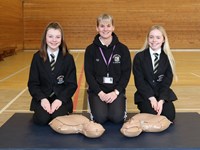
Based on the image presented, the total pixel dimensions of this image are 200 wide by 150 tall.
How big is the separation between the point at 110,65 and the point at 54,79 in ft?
2.23

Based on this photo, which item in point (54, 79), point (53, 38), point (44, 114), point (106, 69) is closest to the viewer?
point (44, 114)

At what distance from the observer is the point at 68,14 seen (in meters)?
15.2

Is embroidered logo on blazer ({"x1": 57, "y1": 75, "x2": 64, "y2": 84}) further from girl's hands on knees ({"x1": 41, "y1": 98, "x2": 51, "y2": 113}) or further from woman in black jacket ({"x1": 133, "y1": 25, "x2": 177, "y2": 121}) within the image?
woman in black jacket ({"x1": 133, "y1": 25, "x2": 177, "y2": 121})

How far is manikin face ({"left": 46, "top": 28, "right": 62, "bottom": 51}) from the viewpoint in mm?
A: 3414

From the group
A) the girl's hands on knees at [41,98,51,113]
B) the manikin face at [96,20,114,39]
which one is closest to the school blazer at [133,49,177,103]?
the manikin face at [96,20,114,39]

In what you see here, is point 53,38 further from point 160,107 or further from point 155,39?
point 160,107

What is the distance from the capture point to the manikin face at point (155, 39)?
3.52 m

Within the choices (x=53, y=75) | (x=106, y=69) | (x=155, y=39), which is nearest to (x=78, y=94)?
(x=106, y=69)

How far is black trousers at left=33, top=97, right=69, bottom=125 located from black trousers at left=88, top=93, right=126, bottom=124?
0.32 metres

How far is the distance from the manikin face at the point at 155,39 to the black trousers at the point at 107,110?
0.67 m

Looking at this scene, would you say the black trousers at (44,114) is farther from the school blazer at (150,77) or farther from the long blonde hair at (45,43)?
the school blazer at (150,77)

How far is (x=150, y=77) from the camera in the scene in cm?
358

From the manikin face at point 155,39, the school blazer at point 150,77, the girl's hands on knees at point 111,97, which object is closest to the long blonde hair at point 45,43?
the girl's hands on knees at point 111,97

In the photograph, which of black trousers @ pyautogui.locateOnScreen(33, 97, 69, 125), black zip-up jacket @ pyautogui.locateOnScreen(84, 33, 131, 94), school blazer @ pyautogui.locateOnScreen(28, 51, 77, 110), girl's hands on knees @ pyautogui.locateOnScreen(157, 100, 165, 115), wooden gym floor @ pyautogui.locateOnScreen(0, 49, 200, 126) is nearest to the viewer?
black trousers @ pyautogui.locateOnScreen(33, 97, 69, 125)
